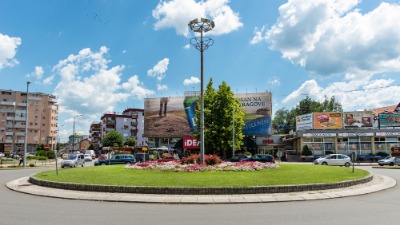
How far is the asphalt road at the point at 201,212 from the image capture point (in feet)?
31.8

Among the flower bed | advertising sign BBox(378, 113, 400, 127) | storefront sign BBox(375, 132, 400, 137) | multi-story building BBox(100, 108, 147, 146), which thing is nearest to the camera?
the flower bed

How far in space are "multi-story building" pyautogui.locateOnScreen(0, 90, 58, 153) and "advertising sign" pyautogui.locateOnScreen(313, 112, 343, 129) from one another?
258ft

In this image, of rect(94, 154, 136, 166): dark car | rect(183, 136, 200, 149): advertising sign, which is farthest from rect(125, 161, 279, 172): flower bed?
rect(183, 136, 200, 149): advertising sign

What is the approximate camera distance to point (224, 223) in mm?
9500

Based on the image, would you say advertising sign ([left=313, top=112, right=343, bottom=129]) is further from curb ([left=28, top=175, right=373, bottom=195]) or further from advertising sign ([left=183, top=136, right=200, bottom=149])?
curb ([left=28, top=175, right=373, bottom=195])

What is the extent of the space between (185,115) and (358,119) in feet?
112

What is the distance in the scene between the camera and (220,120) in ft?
169

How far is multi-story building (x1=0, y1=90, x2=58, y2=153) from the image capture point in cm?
10281

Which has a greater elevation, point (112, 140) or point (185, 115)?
point (185, 115)

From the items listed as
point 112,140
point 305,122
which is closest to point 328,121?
point 305,122

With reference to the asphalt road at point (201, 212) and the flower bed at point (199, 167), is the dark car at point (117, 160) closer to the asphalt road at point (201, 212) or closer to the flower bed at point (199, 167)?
the flower bed at point (199, 167)

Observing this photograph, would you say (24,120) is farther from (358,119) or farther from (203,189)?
(203,189)

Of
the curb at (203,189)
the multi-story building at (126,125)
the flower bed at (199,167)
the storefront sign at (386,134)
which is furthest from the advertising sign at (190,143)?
the multi-story building at (126,125)

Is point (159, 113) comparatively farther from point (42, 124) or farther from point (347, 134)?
point (42, 124)
